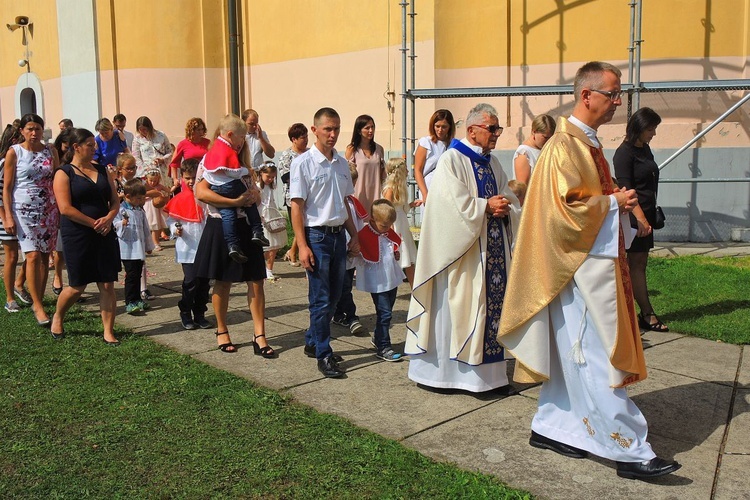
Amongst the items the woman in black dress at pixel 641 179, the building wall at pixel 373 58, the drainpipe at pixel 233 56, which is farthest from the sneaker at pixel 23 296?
the drainpipe at pixel 233 56

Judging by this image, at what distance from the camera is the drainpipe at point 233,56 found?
50.1ft

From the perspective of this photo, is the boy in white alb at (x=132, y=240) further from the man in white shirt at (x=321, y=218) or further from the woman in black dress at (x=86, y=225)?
the man in white shirt at (x=321, y=218)

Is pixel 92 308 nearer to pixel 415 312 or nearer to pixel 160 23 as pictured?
pixel 415 312

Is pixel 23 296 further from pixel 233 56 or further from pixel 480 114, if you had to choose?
pixel 233 56

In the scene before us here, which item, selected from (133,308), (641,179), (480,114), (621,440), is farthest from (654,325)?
(133,308)

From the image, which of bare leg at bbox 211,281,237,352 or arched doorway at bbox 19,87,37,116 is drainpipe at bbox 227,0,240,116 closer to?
arched doorway at bbox 19,87,37,116

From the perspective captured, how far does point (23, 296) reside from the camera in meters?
7.95

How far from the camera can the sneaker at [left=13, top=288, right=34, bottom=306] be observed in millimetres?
7902

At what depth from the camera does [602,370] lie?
4.13 m

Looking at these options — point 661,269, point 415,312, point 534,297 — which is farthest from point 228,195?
point 661,269

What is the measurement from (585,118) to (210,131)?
12.6 meters

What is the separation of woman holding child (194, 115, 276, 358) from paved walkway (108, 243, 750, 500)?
0.38 metres

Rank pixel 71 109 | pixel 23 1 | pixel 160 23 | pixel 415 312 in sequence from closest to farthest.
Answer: pixel 415 312 → pixel 160 23 → pixel 71 109 → pixel 23 1

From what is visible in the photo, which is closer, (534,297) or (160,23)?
(534,297)
